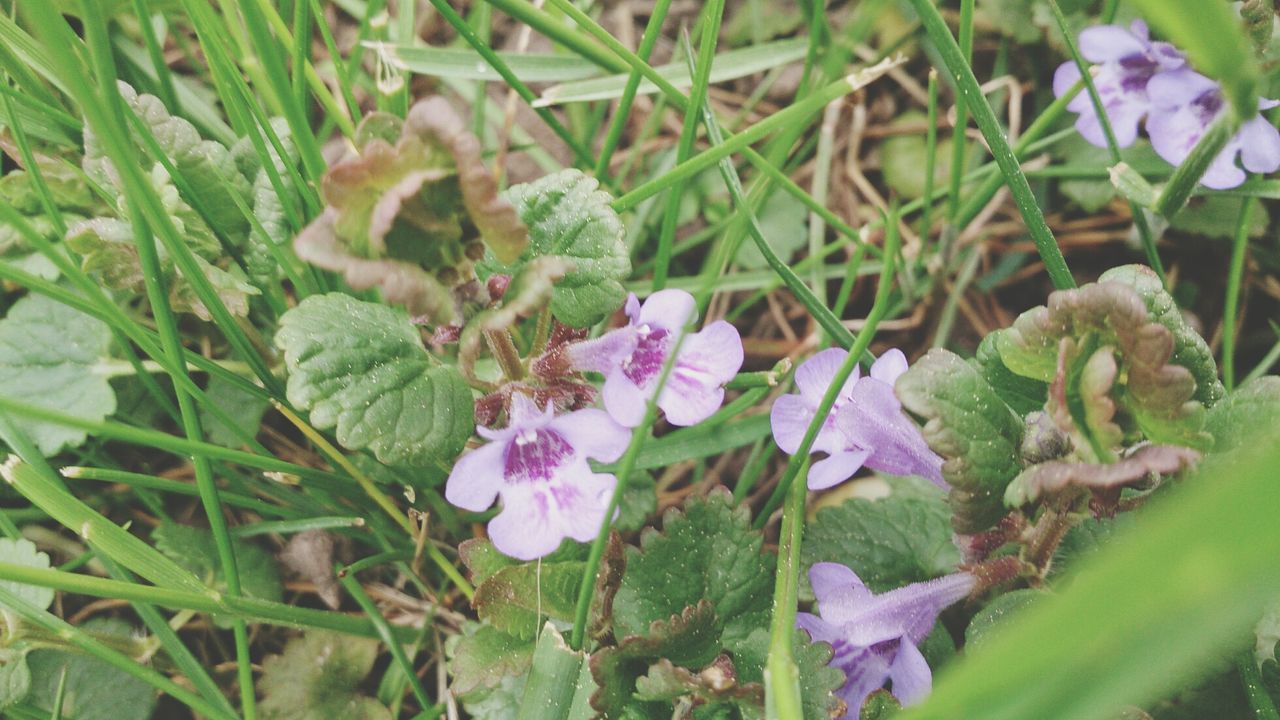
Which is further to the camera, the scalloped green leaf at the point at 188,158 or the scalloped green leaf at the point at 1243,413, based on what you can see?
the scalloped green leaf at the point at 188,158

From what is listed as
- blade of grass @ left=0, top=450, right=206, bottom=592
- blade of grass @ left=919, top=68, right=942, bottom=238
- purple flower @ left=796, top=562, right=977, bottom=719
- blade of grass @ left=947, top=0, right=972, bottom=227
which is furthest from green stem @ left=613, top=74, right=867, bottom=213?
blade of grass @ left=0, top=450, right=206, bottom=592

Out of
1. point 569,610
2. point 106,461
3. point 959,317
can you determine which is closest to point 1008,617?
point 569,610

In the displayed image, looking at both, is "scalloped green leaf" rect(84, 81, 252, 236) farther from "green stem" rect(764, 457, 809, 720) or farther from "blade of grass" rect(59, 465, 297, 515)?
"green stem" rect(764, 457, 809, 720)

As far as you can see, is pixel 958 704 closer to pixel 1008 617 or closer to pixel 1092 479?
pixel 1092 479

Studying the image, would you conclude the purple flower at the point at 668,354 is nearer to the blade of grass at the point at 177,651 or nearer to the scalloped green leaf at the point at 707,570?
the scalloped green leaf at the point at 707,570

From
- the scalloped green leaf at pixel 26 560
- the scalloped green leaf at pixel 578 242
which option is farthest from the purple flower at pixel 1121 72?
the scalloped green leaf at pixel 26 560
